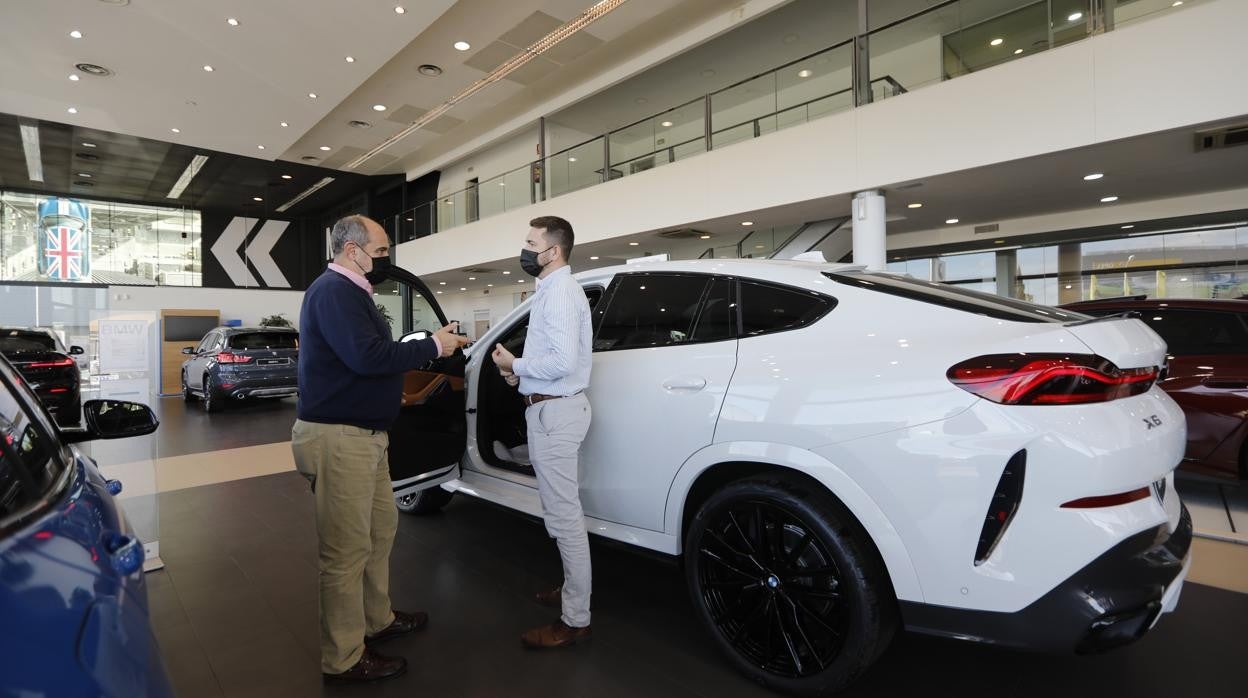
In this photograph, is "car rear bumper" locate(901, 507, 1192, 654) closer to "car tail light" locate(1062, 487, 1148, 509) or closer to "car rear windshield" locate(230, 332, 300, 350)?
"car tail light" locate(1062, 487, 1148, 509)

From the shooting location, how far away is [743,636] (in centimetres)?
192

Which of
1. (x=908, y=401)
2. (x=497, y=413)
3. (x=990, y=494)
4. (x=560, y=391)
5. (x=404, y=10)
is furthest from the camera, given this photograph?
(x=404, y=10)

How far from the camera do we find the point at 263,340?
8.99m

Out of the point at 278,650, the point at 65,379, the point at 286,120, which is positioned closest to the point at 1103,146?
the point at 278,650

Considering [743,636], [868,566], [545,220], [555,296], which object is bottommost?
[743,636]

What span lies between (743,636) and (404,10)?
7964 millimetres

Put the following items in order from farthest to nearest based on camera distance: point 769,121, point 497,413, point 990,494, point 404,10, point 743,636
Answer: point 769,121 < point 404,10 < point 497,413 < point 743,636 < point 990,494

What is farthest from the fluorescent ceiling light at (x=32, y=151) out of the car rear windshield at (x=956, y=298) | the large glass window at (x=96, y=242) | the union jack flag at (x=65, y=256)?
the car rear windshield at (x=956, y=298)

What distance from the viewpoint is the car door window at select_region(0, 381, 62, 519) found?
81 cm

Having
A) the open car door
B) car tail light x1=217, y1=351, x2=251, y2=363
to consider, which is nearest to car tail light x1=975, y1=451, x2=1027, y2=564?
the open car door

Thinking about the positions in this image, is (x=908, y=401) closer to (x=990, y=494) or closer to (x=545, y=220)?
(x=990, y=494)

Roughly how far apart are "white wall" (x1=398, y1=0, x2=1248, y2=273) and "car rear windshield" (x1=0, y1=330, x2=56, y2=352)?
7.75 m

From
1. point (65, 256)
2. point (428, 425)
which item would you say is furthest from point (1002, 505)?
point (65, 256)

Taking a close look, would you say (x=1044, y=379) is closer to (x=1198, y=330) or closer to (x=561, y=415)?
(x=561, y=415)
